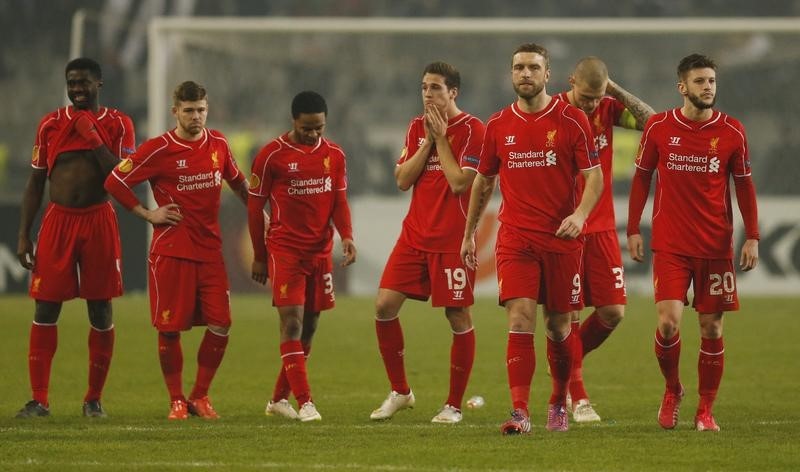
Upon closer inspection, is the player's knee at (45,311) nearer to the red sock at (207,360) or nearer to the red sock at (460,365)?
the red sock at (207,360)

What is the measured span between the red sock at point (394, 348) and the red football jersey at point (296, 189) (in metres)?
0.70

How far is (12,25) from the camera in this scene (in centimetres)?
3073

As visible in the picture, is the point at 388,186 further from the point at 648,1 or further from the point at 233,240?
the point at 648,1

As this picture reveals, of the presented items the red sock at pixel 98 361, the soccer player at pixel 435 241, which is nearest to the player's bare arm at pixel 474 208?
the soccer player at pixel 435 241

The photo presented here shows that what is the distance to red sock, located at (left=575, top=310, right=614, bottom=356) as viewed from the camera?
9328mm

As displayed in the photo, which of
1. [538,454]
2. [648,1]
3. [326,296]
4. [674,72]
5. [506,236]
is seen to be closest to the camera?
[538,454]

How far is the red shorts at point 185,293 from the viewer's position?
9.07 m

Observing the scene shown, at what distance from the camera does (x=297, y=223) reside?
918 centimetres

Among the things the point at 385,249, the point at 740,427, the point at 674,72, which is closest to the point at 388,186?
the point at 385,249

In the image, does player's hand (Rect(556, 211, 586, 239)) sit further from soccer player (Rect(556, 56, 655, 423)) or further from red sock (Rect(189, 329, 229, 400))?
red sock (Rect(189, 329, 229, 400))

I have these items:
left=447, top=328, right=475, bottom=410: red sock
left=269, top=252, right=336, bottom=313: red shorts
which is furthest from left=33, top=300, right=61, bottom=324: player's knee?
left=447, top=328, right=475, bottom=410: red sock

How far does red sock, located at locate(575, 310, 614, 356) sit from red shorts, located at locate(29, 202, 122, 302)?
3.07m

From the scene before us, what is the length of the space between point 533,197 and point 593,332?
1.80 metres

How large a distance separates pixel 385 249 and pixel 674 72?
16.3 ft
